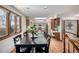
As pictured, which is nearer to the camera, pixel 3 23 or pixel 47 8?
pixel 3 23

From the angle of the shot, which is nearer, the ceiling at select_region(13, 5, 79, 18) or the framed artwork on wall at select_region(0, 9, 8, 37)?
the framed artwork on wall at select_region(0, 9, 8, 37)

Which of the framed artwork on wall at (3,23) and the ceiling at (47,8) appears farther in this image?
the ceiling at (47,8)

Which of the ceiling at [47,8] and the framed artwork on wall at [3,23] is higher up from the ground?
the ceiling at [47,8]

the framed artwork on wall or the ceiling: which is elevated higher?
the ceiling

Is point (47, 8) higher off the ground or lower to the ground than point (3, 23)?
higher
